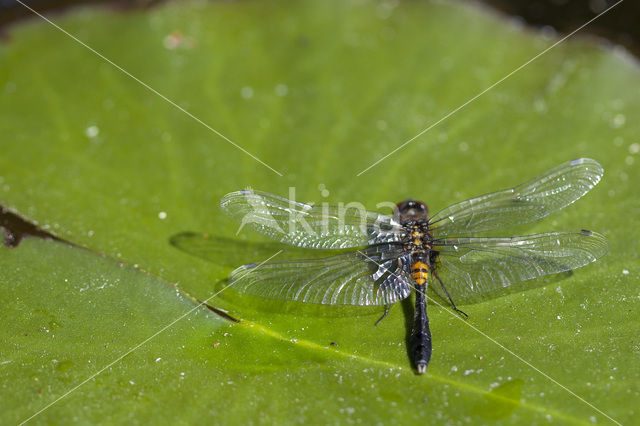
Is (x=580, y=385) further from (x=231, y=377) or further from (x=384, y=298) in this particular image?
(x=231, y=377)

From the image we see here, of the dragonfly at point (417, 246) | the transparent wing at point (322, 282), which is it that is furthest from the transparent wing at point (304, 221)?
the transparent wing at point (322, 282)

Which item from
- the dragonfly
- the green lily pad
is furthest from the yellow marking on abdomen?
the green lily pad

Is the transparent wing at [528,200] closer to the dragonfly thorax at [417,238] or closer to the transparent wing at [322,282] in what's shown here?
the dragonfly thorax at [417,238]

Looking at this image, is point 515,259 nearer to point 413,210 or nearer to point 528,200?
point 528,200

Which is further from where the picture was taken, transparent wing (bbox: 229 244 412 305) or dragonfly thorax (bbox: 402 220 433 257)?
dragonfly thorax (bbox: 402 220 433 257)

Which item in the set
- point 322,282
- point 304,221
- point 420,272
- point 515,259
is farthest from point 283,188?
point 515,259

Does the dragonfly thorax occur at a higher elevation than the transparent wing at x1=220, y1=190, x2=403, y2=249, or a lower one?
higher

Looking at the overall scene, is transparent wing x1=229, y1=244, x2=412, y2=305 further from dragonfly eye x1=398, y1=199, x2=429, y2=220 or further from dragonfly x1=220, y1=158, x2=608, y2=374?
dragonfly eye x1=398, y1=199, x2=429, y2=220
